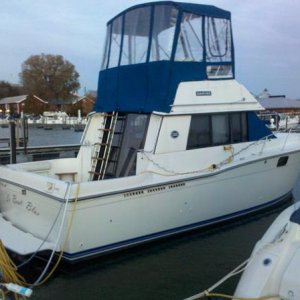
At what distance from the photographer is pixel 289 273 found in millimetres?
3350

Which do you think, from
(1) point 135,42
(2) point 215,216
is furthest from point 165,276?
(1) point 135,42

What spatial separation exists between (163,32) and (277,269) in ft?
18.6

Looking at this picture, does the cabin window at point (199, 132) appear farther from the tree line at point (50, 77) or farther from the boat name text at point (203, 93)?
the tree line at point (50, 77)

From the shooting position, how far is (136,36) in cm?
859

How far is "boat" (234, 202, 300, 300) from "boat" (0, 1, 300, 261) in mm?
3213

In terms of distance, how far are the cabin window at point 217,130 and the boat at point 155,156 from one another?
0.02 m

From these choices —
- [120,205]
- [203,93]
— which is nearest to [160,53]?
[203,93]

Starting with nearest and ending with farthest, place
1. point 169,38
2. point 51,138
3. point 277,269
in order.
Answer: point 277,269
point 169,38
point 51,138

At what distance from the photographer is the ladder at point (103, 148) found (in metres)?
8.56

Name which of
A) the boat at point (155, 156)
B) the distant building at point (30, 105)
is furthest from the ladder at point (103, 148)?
the distant building at point (30, 105)

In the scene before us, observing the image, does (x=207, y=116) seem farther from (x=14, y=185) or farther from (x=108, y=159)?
(x=14, y=185)

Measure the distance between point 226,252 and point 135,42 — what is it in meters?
4.22

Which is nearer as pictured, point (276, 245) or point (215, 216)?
point (276, 245)

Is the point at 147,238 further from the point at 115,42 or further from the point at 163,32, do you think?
the point at 115,42
